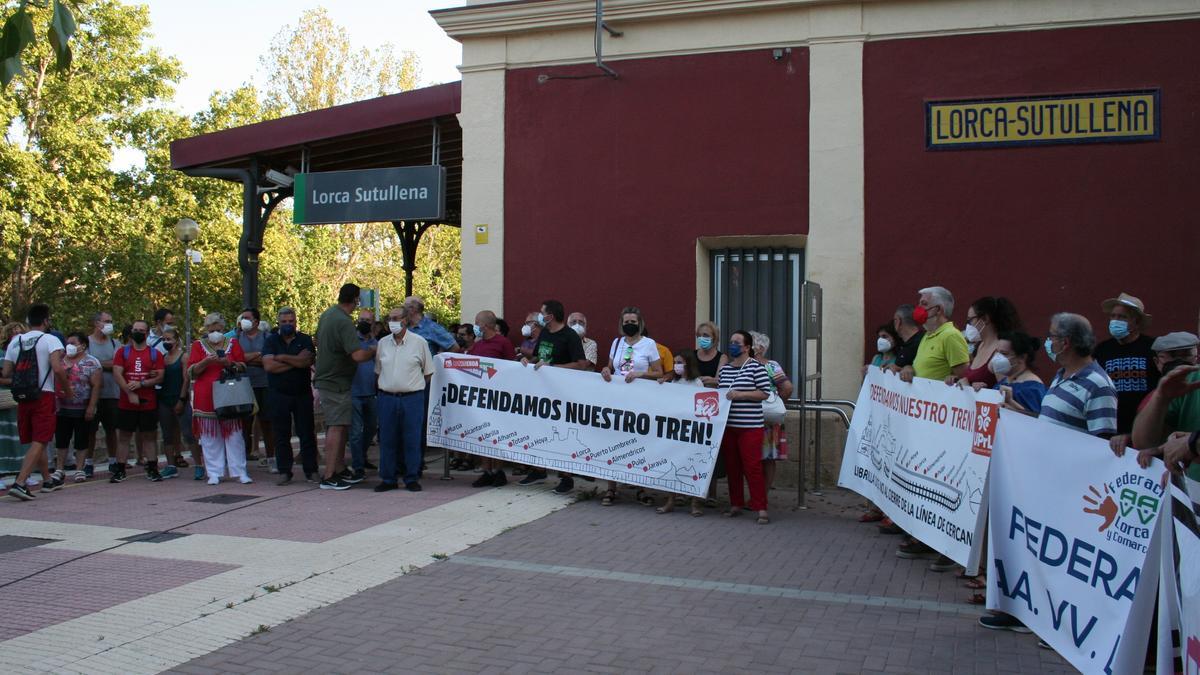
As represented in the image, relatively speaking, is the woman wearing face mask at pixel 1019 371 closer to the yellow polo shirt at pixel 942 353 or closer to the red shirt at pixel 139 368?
the yellow polo shirt at pixel 942 353

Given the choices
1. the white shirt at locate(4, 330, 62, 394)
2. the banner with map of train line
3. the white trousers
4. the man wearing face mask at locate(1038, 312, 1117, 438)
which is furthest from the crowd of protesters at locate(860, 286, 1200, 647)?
the white shirt at locate(4, 330, 62, 394)

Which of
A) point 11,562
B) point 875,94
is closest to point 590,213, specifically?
point 875,94

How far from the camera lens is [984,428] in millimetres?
6184

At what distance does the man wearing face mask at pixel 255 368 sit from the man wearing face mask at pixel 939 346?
23.9 feet

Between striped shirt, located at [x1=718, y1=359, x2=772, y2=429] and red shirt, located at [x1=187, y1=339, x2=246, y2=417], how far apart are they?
5.51m

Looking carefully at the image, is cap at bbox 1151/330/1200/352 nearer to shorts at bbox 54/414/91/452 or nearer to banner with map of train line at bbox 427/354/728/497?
banner with map of train line at bbox 427/354/728/497

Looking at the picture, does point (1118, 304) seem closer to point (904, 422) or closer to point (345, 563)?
point (904, 422)

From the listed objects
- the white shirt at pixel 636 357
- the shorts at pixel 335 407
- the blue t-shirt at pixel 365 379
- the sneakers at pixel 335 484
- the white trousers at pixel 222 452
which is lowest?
the sneakers at pixel 335 484

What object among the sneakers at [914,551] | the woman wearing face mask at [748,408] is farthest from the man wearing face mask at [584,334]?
the sneakers at [914,551]

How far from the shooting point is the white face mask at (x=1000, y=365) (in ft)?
20.6

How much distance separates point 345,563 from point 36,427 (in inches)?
181

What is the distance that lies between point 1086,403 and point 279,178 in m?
11.9

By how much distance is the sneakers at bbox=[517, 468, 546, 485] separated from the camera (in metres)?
10.7

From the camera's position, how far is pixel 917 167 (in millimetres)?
10766
